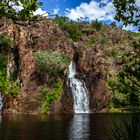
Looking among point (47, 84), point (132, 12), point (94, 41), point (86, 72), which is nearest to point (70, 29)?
point (94, 41)

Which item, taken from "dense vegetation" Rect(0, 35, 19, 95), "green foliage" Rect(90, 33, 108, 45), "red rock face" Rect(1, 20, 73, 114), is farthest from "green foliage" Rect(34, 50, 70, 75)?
"green foliage" Rect(90, 33, 108, 45)

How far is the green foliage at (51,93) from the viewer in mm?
104750

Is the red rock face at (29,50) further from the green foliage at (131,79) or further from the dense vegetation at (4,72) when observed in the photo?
the green foliage at (131,79)

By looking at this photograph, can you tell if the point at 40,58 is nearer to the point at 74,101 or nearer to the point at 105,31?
the point at 74,101

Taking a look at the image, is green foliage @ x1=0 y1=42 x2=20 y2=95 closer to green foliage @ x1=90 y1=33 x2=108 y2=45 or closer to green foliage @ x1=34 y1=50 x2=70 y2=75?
green foliage @ x1=34 y1=50 x2=70 y2=75

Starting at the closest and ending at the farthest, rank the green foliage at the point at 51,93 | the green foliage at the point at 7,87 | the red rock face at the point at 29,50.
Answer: the red rock face at the point at 29,50
the green foliage at the point at 7,87
the green foliage at the point at 51,93

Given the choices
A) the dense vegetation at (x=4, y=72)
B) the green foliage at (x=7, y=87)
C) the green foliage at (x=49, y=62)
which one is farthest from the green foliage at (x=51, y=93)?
the dense vegetation at (x=4, y=72)

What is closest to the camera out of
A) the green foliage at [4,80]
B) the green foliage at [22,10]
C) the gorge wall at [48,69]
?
the green foliage at [22,10]

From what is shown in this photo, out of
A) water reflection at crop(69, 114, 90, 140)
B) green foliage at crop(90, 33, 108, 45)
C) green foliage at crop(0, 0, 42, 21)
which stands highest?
green foliage at crop(90, 33, 108, 45)

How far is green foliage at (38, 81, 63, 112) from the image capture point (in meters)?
105

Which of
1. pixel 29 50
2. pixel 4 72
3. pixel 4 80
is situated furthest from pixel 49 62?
pixel 4 80

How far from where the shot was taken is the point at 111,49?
454 ft

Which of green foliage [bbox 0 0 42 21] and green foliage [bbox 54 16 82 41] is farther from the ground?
green foliage [bbox 54 16 82 41]

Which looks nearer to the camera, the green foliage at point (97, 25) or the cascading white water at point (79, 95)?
the cascading white water at point (79, 95)
